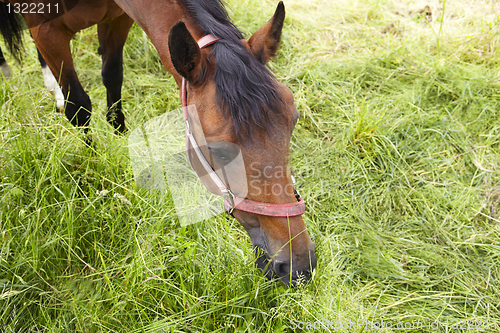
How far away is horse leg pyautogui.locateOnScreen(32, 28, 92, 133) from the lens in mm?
2359

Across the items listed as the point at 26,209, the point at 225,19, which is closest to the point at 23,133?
the point at 26,209

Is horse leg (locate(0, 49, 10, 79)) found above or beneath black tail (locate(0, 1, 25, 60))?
beneath

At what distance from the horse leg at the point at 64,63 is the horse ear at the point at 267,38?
1438 millimetres

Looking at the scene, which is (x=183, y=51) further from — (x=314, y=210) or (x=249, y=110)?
(x=314, y=210)

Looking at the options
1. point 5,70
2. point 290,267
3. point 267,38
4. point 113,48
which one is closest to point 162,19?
point 267,38

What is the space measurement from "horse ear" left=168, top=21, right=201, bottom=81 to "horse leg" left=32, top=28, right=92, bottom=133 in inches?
47.8

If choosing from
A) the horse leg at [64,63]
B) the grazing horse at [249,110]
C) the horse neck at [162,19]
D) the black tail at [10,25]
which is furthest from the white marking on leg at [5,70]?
A: the grazing horse at [249,110]

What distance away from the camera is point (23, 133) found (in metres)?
2.12

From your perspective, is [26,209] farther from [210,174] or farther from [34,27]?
[34,27]

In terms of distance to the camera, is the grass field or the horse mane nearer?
the horse mane

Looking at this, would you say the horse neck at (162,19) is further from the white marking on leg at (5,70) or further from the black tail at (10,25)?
the white marking on leg at (5,70)

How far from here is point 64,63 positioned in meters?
2.45
